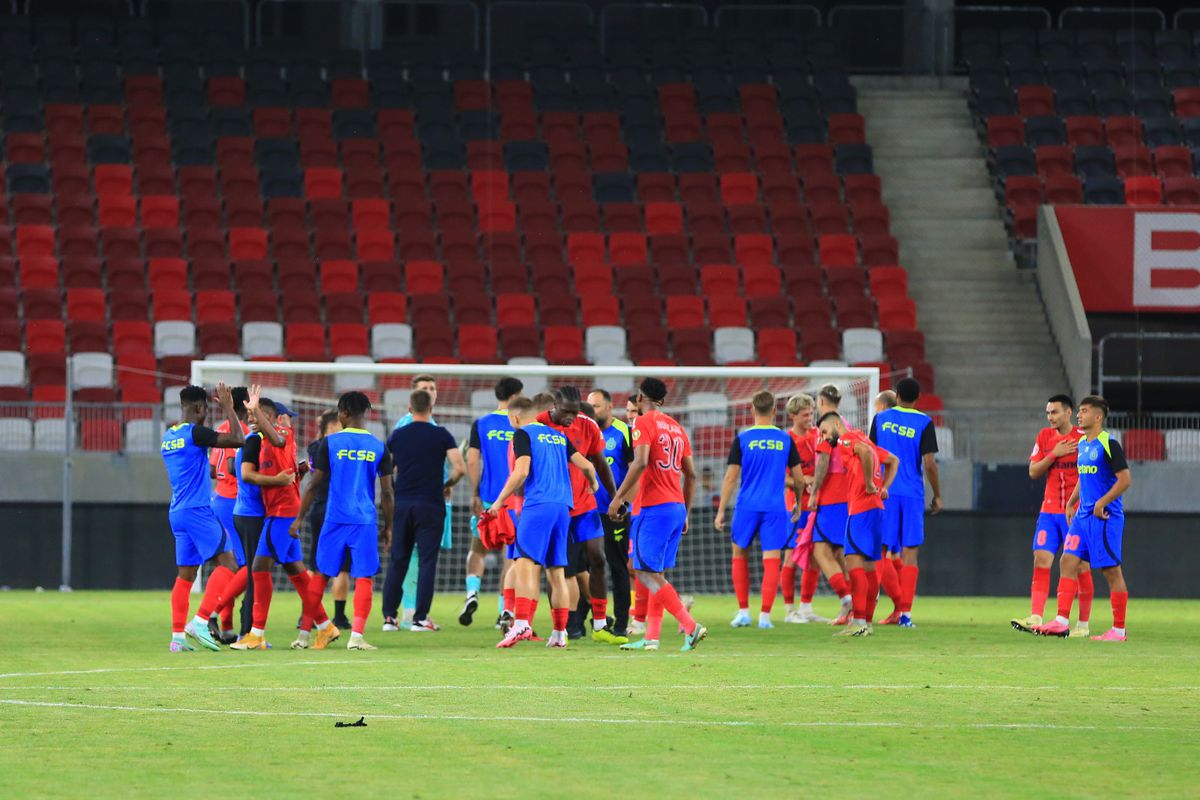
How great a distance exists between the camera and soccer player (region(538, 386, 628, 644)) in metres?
13.7

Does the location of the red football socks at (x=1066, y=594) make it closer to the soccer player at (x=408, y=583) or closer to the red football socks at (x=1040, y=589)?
the red football socks at (x=1040, y=589)

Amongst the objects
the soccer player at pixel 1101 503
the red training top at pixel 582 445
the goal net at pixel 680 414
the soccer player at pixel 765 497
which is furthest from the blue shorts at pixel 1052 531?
the goal net at pixel 680 414

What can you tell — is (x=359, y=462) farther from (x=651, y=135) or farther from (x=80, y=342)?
(x=651, y=135)

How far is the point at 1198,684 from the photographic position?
11.1m

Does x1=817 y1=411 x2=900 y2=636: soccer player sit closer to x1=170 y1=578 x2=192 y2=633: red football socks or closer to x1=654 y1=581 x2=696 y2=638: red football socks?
x1=654 y1=581 x2=696 y2=638: red football socks

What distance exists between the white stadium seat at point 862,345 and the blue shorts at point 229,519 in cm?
1399

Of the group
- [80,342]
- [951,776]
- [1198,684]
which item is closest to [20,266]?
[80,342]

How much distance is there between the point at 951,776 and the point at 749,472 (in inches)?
368

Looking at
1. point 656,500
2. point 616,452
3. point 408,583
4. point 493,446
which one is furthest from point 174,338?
point 656,500

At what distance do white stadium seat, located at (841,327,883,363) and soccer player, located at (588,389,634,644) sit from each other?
38.6 feet

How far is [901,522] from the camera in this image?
16.5 meters

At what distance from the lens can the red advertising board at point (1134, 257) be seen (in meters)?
28.6

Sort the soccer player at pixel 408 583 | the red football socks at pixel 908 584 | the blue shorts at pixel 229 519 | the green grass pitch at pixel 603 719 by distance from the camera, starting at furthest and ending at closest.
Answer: the red football socks at pixel 908 584
the soccer player at pixel 408 583
the blue shorts at pixel 229 519
the green grass pitch at pixel 603 719

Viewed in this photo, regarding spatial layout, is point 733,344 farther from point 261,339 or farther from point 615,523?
point 615,523
